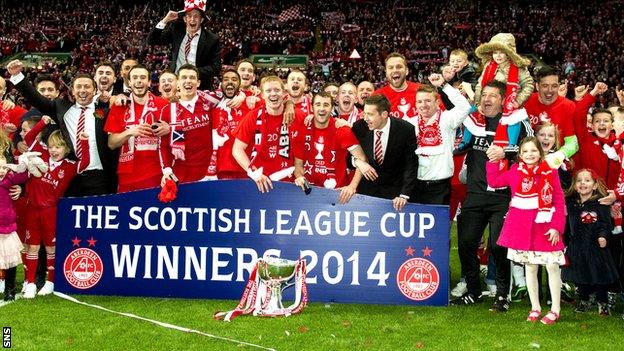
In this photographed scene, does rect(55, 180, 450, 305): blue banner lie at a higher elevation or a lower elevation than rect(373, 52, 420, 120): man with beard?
lower

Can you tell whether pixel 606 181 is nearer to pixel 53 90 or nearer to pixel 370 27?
pixel 53 90

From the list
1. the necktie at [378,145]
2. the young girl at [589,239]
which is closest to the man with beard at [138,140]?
the necktie at [378,145]

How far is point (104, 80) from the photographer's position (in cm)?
761

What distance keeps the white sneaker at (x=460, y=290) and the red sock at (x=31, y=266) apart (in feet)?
12.3

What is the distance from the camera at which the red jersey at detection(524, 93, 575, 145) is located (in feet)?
24.0

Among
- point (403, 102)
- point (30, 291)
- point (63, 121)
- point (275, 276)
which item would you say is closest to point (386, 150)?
point (403, 102)

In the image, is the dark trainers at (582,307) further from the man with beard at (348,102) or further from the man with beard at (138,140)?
the man with beard at (138,140)

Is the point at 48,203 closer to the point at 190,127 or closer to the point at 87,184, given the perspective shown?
the point at 87,184

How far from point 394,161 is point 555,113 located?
1.66 metres

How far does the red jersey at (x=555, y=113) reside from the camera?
730 centimetres

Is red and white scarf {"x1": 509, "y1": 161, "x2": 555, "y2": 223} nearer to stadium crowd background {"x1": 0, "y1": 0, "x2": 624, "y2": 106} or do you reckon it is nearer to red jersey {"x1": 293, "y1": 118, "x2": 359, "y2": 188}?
red jersey {"x1": 293, "y1": 118, "x2": 359, "y2": 188}

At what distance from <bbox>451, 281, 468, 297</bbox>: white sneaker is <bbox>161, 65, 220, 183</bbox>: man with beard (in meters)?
2.63

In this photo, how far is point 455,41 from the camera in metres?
35.9

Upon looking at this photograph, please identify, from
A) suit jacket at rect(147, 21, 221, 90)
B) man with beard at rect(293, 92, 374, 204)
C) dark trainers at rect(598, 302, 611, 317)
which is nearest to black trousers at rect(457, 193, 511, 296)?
dark trainers at rect(598, 302, 611, 317)
